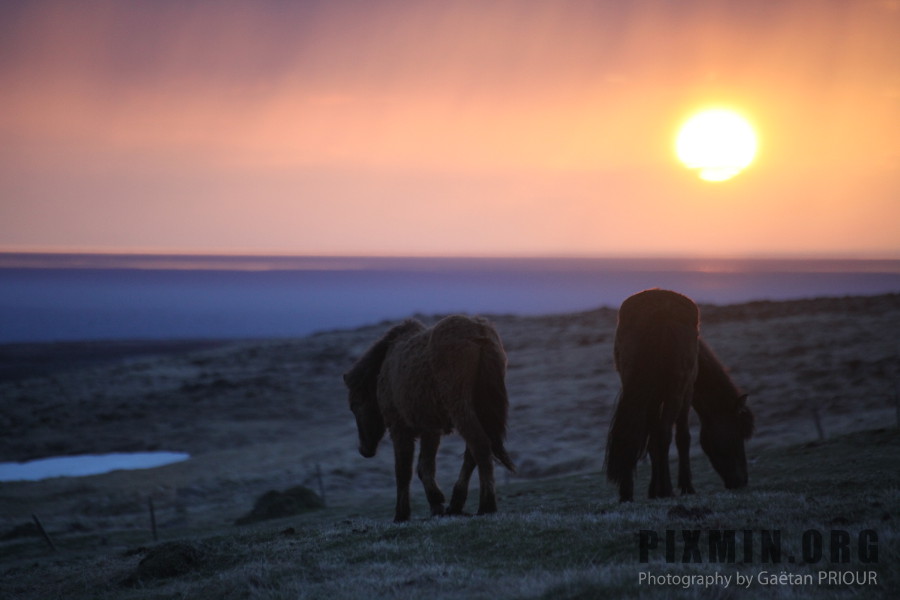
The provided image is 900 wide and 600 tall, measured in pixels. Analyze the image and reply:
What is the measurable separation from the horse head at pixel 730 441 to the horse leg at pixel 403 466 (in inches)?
181

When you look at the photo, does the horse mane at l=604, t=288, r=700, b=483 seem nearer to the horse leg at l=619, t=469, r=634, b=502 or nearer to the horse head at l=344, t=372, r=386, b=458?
the horse leg at l=619, t=469, r=634, b=502

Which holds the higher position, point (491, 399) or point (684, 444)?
point (491, 399)

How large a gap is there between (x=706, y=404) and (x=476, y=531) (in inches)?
230

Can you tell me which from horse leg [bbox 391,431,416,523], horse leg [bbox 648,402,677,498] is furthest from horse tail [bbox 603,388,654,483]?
horse leg [bbox 391,431,416,523]

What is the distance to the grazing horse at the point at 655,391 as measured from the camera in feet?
40.1

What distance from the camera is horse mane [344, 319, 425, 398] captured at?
43.3 ft

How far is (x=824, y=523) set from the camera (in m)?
8.36

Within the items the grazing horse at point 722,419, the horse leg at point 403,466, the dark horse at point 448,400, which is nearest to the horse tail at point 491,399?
the dark horse at point 448,400

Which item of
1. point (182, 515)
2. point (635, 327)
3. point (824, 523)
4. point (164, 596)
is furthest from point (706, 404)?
point (182, 515)

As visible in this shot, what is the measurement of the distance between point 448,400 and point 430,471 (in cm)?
128

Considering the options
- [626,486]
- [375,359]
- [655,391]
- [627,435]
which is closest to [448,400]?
[375,359]

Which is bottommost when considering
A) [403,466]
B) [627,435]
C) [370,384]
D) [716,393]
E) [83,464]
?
[83,464]

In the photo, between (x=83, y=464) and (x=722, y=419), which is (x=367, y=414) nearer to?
(x=722, y=419)

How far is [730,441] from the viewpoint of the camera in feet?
45.0
